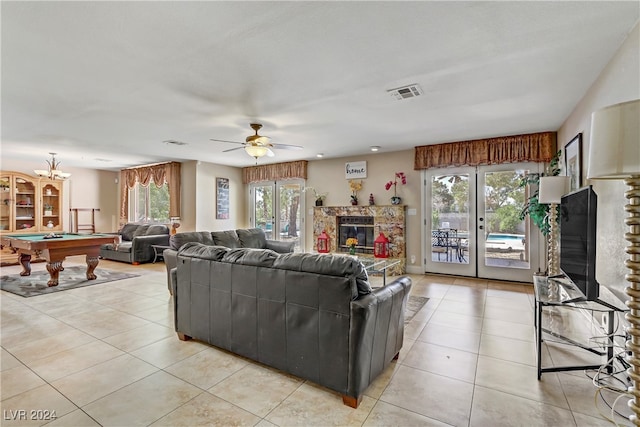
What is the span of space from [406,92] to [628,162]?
2.20 metres

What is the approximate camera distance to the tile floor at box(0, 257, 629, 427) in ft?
5.94

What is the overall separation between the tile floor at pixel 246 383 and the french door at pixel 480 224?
2.02 meters

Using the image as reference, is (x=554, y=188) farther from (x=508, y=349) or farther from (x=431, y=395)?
(x=431, y=395)

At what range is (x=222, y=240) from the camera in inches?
209

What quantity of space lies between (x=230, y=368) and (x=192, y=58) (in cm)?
254

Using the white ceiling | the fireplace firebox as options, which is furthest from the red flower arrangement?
the white ceiling

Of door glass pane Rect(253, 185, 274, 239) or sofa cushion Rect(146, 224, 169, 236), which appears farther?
door glass pane Rect(253, 185, 274, 239)

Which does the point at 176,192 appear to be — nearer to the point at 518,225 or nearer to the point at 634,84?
the point at 518,225

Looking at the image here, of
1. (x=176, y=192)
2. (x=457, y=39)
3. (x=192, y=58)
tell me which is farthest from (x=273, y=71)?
(x=176, y=192)

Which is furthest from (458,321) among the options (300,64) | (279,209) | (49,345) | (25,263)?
(25,263)

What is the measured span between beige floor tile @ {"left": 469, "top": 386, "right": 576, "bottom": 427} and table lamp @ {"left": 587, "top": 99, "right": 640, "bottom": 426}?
511 mm

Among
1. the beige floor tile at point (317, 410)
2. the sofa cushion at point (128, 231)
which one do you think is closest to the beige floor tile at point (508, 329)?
the beige floor tile at point (317, 410)

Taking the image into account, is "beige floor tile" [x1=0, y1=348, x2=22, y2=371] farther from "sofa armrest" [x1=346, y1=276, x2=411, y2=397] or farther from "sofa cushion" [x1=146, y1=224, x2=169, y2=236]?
"sofa cushion" [x1=146, y1=224, x2=169, y2=236]

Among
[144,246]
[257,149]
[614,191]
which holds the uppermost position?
[257,149]
